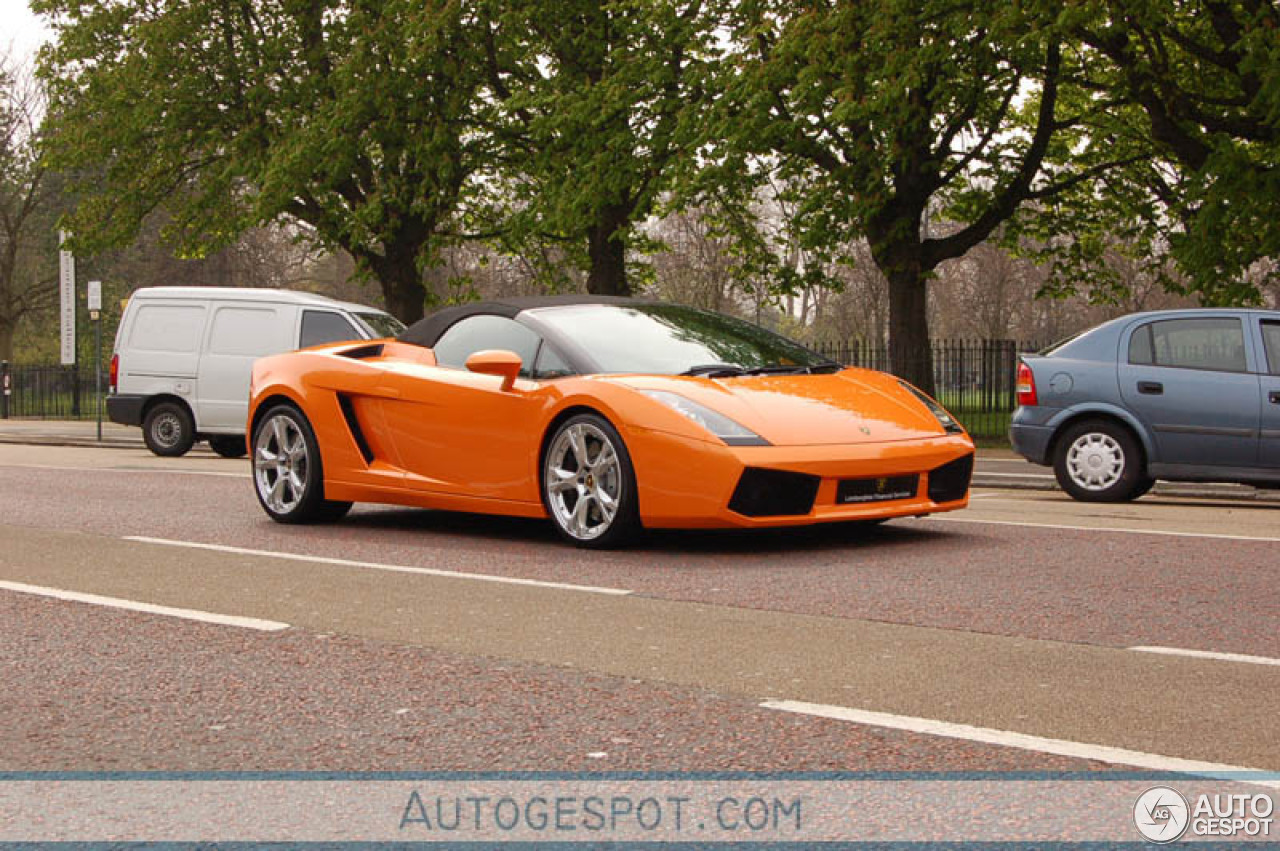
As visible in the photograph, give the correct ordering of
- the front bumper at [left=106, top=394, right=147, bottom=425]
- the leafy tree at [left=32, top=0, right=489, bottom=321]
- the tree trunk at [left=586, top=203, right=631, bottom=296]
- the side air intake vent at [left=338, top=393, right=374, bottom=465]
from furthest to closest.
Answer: the leafy tree at [left=32, top=0, right=489, bottom=321], the tree trunk at [left=586, top=203, right=631, bottom=296], the front bumper at [left=106, top=394, right=147, bottom=425], the side air intake vent at [left=338, top=393, right=374, bottom=465]

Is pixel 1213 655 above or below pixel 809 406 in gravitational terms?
below

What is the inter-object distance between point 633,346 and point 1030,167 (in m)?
17.2

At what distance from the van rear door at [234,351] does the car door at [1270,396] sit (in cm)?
1147

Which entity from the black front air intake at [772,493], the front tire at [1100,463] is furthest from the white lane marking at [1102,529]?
the front tire at [1100,463]

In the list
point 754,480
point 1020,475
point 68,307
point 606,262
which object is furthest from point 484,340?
point 68,307

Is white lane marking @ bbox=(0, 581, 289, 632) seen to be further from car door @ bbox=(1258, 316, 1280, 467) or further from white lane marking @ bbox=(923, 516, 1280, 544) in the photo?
car door @ bbox=(1258, 316, 1280, 467)

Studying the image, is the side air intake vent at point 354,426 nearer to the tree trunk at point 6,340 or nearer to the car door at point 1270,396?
the car door at point 1270,396

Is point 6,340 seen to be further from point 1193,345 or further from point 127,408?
point 1193,345

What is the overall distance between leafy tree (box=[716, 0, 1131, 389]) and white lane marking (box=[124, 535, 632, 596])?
13.6 meters

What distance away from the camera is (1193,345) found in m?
12.1

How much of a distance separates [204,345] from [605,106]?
8223 millimetres

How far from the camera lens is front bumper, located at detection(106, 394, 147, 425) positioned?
67.9ft

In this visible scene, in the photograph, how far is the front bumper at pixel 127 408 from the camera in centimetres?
2070

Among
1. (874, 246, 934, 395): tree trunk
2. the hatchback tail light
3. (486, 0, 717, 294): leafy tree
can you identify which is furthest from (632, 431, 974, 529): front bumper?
(874, 246, 934, 395): tree trunk
